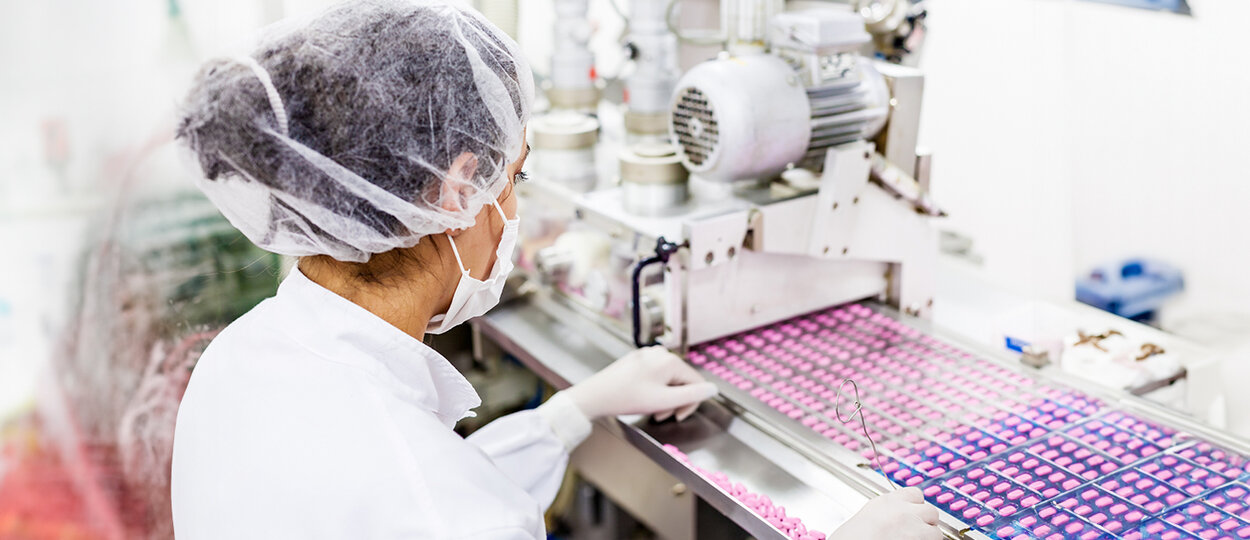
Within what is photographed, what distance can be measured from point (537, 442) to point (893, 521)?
0.54m

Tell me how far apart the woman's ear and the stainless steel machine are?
1.75ft

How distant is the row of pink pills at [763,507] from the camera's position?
45.1 inches

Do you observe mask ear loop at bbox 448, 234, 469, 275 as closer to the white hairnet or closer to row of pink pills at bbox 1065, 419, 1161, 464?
the white hairnet

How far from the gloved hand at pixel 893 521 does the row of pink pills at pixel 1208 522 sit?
0.92ft

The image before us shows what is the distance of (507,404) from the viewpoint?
2.30 meters

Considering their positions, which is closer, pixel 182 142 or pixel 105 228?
pixel 182 142

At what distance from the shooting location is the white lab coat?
0.87 metres

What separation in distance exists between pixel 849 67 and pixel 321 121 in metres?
0.99

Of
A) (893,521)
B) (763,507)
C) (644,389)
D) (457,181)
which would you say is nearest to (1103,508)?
(893,521)

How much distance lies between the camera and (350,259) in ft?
3.15

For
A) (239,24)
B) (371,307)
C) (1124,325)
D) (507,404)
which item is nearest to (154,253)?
(239,24)

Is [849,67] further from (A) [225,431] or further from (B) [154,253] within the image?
(B) [154,253]

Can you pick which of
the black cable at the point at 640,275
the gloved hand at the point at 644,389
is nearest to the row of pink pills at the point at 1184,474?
the gloved hand at the point at 644,389

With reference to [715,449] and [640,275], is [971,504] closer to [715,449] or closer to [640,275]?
[715,449]
